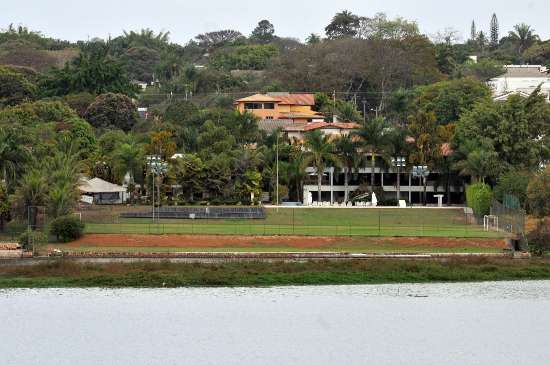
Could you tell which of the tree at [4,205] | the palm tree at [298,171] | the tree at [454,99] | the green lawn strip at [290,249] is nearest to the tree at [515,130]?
the palm tree at [298,171]

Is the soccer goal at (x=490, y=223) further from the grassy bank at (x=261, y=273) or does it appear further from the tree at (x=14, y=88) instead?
the tree at (x=14, y=88)

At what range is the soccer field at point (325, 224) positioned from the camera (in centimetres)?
8075

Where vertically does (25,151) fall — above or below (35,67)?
below

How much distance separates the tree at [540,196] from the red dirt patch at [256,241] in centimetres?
506

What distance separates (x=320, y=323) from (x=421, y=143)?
5040 centimetres

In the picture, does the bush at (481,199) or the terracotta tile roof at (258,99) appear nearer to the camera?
the bush at (481,199)

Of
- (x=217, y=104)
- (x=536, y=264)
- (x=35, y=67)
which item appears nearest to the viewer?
(x=536, y=264)

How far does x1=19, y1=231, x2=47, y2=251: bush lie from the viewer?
7206cm

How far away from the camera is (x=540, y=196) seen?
81.2 meters

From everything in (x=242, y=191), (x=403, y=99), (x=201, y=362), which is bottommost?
(x=201, y=362)

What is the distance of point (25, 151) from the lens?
8525 centimetres

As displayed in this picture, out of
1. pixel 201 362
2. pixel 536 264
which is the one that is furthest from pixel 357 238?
pixel 201 362

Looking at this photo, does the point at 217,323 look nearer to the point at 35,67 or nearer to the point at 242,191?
the point at 242,191

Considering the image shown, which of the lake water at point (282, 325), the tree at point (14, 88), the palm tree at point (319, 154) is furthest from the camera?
the tree at point (14, 88)
